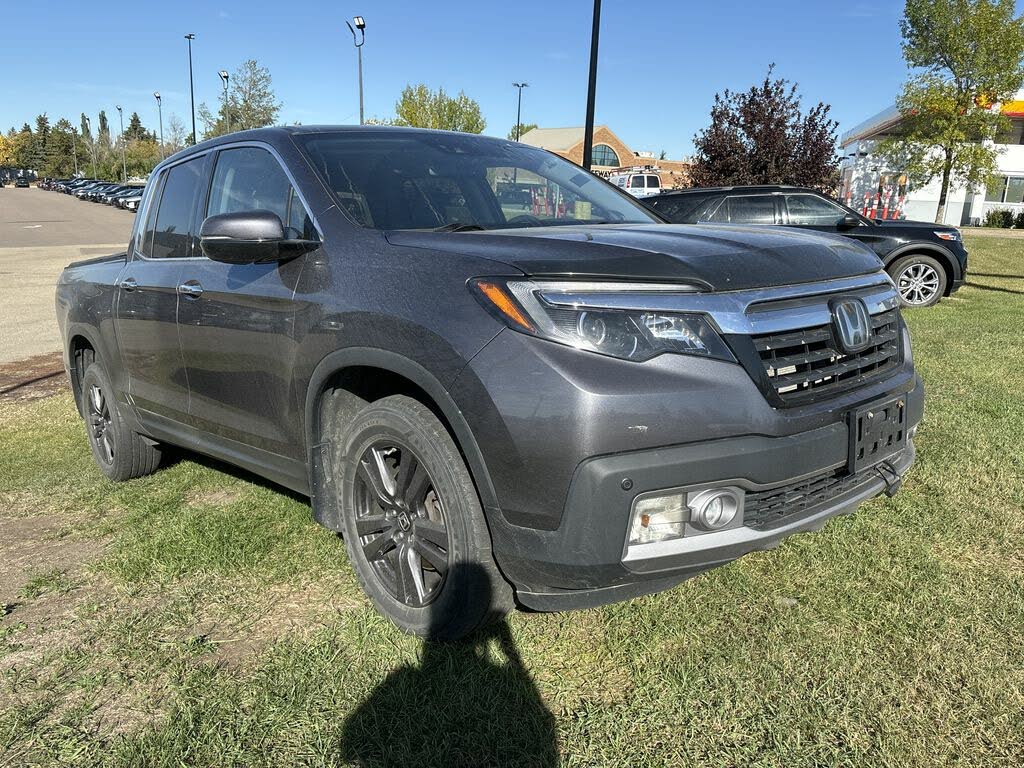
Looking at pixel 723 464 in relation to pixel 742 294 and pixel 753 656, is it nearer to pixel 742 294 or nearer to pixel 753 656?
pixel 742 294

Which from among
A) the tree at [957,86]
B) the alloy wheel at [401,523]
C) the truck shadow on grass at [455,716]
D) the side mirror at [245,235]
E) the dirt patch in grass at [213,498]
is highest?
the tree at [957,86]

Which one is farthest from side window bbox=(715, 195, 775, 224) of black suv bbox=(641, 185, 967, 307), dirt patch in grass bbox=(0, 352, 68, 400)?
dirt patch in grass bbox=(0, 352, 68, 400)

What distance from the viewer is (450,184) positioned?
332cm

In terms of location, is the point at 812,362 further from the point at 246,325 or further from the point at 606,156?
the point at 606,156

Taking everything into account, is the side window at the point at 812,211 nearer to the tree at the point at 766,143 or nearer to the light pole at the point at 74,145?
the tree at the point at 766,143

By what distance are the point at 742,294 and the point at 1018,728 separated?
4.75 feet

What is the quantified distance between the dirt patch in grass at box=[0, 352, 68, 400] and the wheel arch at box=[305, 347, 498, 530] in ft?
16.3

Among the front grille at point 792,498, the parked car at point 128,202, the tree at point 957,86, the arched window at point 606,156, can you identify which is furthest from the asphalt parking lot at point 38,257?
the arched window at point 606,156

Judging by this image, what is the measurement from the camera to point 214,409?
351 cm

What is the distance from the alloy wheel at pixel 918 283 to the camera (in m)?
11.2

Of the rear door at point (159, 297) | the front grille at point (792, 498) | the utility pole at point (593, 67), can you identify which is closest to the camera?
the front grille at point (792, 498)

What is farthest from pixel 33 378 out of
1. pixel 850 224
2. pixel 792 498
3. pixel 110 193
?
pixel 110 193

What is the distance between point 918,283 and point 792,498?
1014 cm

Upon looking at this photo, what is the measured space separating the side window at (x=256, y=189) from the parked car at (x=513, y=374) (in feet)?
0.04
